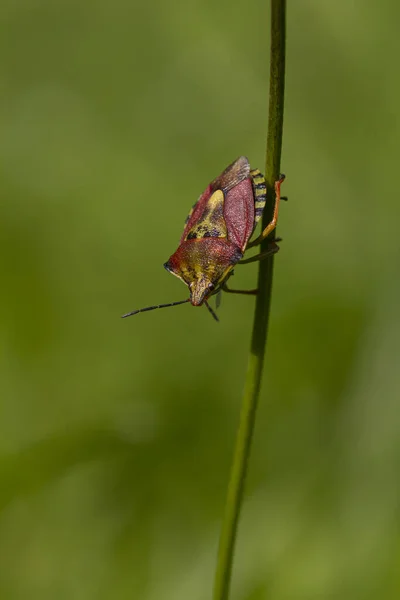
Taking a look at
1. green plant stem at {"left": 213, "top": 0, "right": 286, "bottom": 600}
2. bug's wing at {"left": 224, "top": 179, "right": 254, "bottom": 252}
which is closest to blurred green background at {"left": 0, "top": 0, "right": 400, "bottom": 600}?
green plant stem at {"left": 213, "top": 0, "right": 286, "bottom": 600}

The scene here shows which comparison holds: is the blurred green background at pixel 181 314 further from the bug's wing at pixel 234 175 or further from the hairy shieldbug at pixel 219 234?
the bug's wing at pixel 234 175

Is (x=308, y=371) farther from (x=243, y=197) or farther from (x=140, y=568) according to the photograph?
(x=243, y=197)

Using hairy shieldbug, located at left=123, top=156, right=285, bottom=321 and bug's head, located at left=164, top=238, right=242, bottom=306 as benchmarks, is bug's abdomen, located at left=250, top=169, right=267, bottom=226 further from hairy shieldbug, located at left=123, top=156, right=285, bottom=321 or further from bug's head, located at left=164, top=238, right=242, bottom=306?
bug's head, located at left=164, top=238, right=242, bottom=306

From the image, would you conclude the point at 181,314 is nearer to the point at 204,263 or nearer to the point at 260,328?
the point at 204,263

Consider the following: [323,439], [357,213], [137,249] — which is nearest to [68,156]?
[137,249]

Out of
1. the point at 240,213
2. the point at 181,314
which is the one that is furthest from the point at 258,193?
the point at 181,314

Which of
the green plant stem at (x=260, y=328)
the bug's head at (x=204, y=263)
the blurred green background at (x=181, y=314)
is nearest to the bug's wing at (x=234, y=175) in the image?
the bug's head at (x=204, y=263)

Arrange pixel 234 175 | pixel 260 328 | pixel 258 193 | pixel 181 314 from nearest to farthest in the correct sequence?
pixel 260 328 → pixel 258 193 → pixel 234 175 → pixel 181 314
